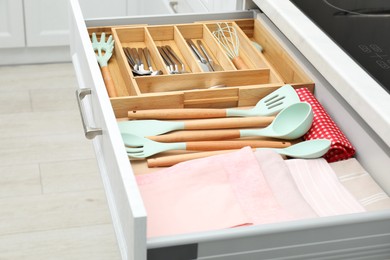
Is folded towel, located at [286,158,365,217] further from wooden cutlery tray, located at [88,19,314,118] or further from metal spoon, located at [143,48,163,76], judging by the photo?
metal spoon, located at [143,48,163,76]

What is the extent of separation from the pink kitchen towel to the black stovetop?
281 mm

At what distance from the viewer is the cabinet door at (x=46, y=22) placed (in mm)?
2922

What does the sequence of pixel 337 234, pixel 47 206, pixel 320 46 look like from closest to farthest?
pixel 337 234 → pixel 320 46 → pixel 47 206

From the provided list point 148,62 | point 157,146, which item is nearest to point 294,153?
point 157,146

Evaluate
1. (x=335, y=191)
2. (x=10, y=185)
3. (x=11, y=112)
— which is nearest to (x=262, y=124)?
(x=335, y=191)

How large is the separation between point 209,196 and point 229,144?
0.17m

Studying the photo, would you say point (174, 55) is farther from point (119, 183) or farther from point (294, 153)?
point (119, 183)

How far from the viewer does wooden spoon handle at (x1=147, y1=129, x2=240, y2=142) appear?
1.16 m

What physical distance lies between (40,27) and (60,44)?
13 cm

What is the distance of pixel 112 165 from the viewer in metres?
1.03

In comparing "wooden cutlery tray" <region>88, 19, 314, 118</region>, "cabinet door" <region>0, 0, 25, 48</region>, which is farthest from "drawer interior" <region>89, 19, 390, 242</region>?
"cabinet door" <region>0, 0, 25, 48</region>

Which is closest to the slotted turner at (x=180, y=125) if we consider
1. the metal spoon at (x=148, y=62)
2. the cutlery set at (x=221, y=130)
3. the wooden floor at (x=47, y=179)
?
the cutlery set at (x=221, y=130)

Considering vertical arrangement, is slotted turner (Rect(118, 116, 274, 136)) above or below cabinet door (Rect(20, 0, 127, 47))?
above

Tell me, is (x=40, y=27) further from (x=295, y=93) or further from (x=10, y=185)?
(x=295, y=93)
